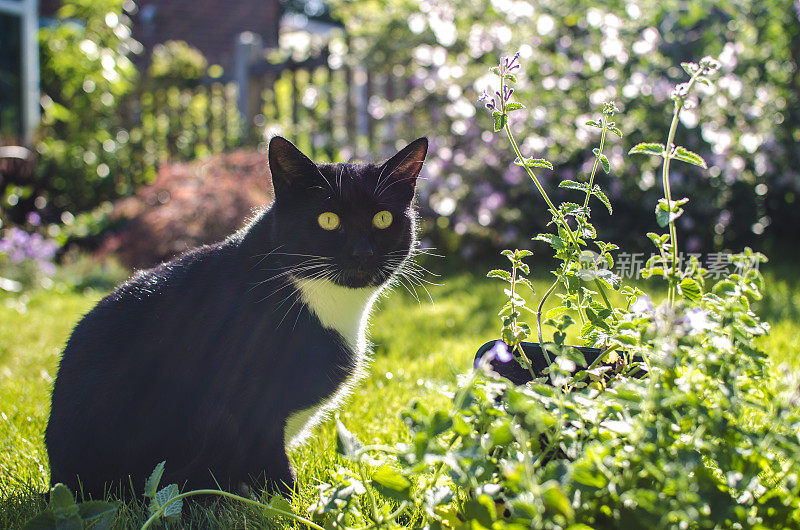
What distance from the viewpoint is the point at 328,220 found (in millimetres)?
1906

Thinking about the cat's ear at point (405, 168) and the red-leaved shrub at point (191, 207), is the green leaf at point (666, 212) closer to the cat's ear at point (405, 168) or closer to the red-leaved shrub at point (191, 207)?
the cat's ear at point (405, 168)

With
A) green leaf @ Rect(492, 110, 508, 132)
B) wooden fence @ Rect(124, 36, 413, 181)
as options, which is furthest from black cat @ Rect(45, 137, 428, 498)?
wooden fence @ Rect(124, 36, 413, 181)

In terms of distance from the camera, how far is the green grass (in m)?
1.74

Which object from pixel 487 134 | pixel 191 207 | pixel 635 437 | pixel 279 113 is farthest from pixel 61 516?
pixel 279 113

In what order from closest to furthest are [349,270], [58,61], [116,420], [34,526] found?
1. [34,526]
2. [116,420]
3. [349,270]
4. [58,61]

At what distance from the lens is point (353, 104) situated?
679 centimetres

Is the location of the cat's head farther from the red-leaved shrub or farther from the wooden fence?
the wooden fence

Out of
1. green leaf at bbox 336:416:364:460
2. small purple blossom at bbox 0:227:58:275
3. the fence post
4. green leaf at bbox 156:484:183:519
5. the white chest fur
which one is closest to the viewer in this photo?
green leaf at bbox 336:416:364:460

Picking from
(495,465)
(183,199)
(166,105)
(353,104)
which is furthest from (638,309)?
(166,105)

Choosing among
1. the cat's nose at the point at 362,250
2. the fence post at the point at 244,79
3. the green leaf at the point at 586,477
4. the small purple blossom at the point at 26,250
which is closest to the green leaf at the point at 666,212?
the green leaf at the point at 586,477

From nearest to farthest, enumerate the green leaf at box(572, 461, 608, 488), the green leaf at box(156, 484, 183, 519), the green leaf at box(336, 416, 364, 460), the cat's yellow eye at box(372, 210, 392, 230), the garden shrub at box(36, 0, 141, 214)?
the green leaf at box(572, 461, 608, 488) → the green leaf at box(336, 416, 364, 460) → the green leaf at box(156, 484, 183, 519) → the cat's yellow eye at box(372, 210, 392, 230) → the garden shrub at box(36, 0, 141, 214)

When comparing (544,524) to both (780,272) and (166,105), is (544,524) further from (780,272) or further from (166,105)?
(166,105)

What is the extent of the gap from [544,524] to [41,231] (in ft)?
22.1

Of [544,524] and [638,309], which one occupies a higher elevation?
[638,309]
